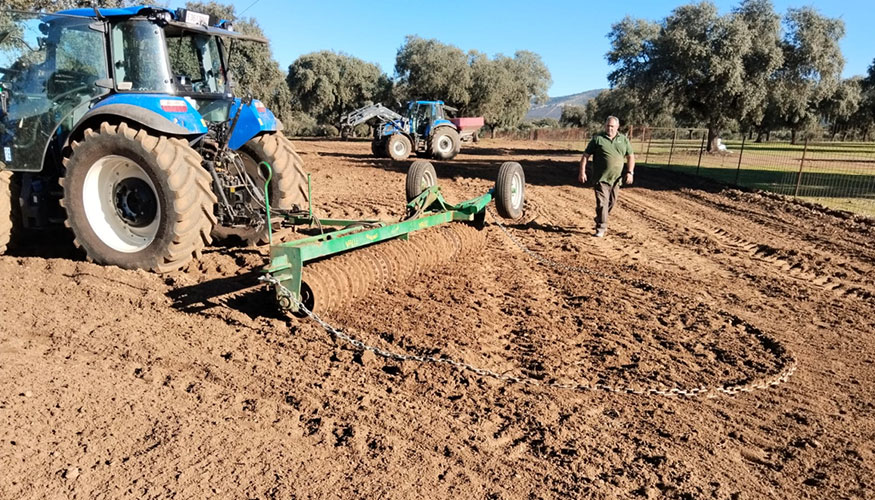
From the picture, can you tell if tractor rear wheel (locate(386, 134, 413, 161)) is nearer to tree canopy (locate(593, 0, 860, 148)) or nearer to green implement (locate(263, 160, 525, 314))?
tree canopy (locate(593, 0, 860, 148))

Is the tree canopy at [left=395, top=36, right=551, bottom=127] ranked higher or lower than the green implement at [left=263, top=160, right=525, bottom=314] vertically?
higher

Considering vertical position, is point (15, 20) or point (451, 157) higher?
point (15, 20)

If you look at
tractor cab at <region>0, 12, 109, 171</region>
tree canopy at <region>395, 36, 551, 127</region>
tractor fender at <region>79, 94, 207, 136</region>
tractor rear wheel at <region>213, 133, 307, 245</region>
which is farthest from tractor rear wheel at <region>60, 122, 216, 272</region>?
tree canopy at <region>395, 36, 551, 127</region>

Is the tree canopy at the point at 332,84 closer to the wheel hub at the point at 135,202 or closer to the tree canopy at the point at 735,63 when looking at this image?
the tree canopy at the point at 735,63

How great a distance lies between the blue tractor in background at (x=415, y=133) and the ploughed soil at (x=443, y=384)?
51.6 feet

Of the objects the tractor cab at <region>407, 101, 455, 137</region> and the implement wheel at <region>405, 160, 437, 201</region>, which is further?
the tractor cab at <region>407, 101, 455, 137</region>

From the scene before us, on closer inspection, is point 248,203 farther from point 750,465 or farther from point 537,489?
point 750,465

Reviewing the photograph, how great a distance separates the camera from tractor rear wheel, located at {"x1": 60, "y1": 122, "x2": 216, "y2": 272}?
203 inches

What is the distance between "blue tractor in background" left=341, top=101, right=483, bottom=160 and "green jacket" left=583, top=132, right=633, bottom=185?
13995 millimetres

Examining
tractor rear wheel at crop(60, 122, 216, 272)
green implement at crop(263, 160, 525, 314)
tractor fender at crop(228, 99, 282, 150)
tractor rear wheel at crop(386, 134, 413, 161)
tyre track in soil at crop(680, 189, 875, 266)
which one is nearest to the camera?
A: green implement at crop(263, 160, 525, 314)

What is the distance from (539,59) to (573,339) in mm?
57175

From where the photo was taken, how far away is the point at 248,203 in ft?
19.8

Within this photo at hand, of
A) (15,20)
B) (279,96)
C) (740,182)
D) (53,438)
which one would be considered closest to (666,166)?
(740,182)

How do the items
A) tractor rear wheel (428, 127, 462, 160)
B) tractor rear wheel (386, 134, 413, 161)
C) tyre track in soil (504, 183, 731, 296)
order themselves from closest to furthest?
tyre track in soil (504, 183, 731, 296)
tractor rear wheel (386, 134, 413, 161)
tractor rear wheel (428, 127, 462, 160)
